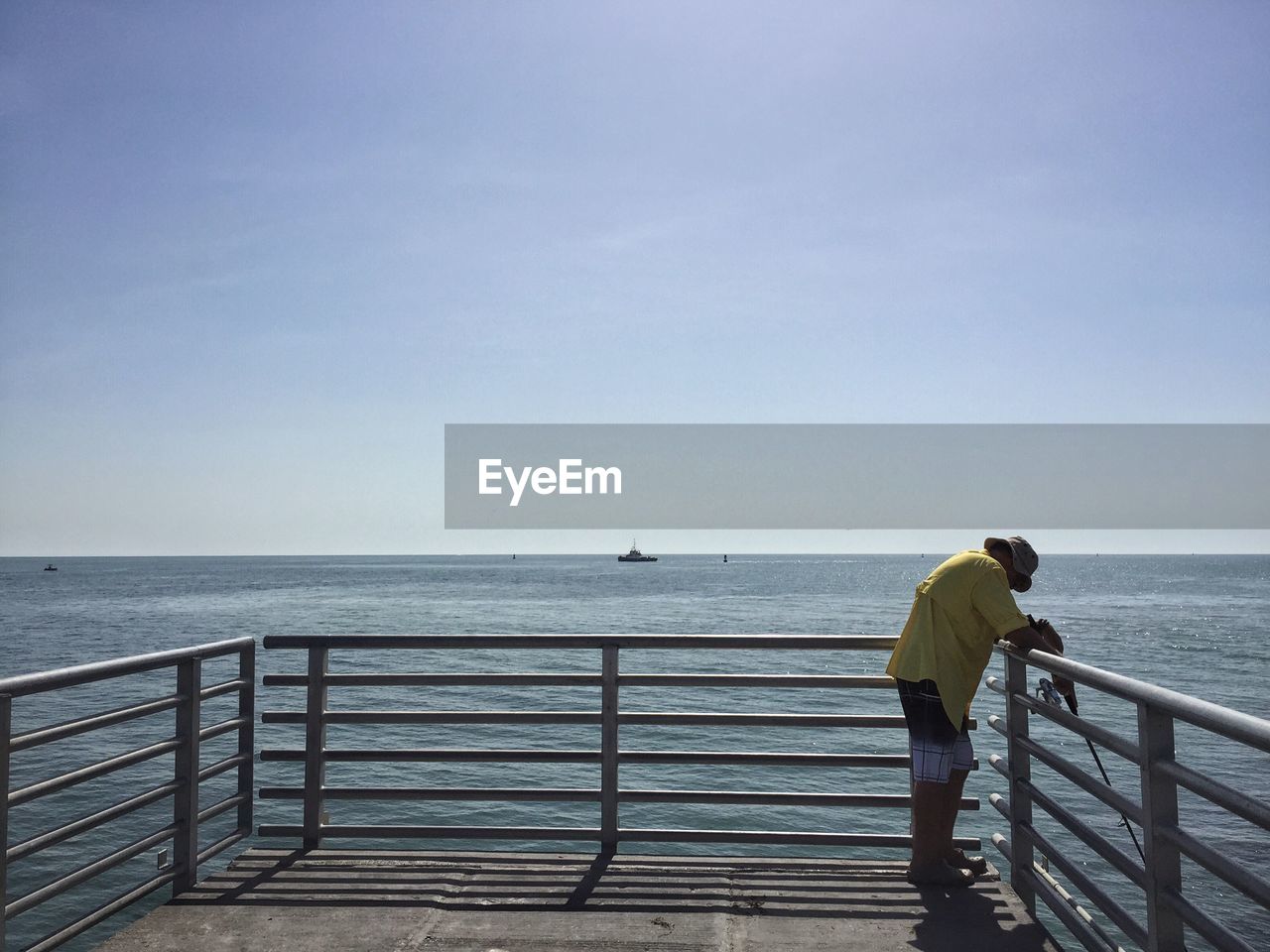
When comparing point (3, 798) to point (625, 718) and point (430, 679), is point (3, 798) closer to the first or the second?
point (430, 679)

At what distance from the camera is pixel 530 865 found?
16.9 feet

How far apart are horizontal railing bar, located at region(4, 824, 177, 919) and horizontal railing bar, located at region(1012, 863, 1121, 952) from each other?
3.86m

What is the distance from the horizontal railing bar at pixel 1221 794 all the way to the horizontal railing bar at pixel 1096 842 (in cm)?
37

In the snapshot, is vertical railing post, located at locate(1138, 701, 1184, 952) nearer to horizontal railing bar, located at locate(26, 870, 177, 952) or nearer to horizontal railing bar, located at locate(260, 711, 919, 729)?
horizontal railing bar, located at locate(260, 711, 919, 729)

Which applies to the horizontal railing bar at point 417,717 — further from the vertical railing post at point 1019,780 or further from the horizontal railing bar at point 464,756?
the vertical railing post at point 1019,780

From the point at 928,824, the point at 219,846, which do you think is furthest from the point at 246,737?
the point at 928,824

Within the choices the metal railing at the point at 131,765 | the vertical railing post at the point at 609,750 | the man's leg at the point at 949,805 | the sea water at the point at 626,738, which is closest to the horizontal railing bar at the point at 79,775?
the metal railing at the point at 131,765

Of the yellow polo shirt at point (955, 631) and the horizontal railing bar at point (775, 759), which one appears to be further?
the horizontal railing bar at point (775, 759)

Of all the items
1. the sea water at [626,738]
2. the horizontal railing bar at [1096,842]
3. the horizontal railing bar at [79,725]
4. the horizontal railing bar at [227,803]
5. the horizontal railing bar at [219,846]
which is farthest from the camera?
the sea water at [626,738]

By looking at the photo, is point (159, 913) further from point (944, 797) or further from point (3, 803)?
point (944, 797)

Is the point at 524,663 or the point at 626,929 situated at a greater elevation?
the point at 626,929

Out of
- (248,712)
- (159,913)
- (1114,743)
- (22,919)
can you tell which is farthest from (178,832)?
(22,919)

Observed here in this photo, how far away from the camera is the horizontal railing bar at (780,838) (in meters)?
5.11

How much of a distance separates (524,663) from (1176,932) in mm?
30605
